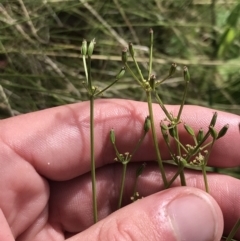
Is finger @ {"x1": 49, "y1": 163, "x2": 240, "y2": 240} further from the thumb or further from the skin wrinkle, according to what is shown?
the thumb

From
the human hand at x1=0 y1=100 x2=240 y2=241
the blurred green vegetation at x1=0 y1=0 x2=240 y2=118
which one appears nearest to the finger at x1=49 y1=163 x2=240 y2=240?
the human hand at x1=0 y1=100 x2=240 y2=241

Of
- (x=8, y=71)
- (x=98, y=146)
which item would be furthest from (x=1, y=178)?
(x=8, y=71)

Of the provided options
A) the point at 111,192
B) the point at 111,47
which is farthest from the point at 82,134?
the point at 111,47

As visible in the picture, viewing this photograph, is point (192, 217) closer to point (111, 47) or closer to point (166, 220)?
point (166, 220)

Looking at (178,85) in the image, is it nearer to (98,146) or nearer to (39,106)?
(39,106)

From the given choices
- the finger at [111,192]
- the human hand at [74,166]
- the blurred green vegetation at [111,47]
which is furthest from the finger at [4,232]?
the blurred green vegetation at [111,47]

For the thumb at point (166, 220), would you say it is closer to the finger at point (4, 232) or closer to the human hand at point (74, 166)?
the finger at point (4, 232)
